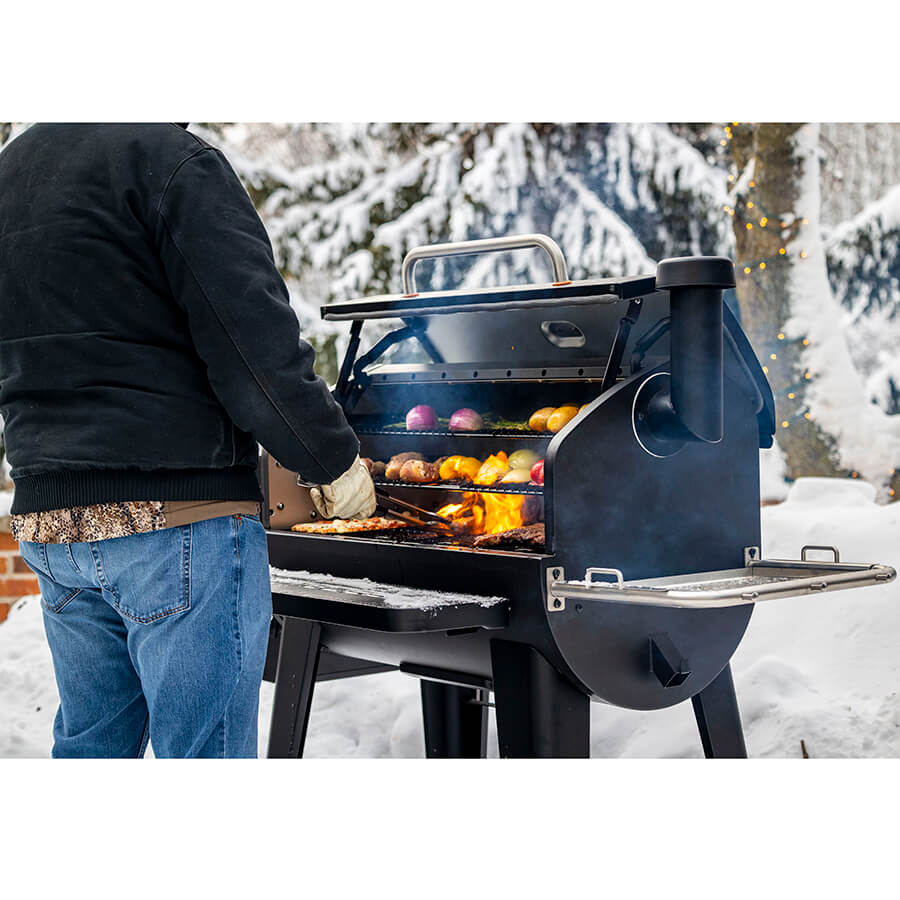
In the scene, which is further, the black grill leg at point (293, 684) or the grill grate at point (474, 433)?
the black grill leg at point (293, 684)

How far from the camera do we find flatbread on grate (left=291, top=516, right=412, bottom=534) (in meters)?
3.07

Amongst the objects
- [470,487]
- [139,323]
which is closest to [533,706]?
[470,487]

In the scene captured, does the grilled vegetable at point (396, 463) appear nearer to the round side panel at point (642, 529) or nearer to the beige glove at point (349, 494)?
the beige glove at point (349, 494)

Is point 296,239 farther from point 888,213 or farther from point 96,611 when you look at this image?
point 96,611

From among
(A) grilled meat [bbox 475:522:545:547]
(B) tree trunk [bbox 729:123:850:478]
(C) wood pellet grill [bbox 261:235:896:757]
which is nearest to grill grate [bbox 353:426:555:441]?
(C) wood pellet grill [bbox 261:235:896:757]

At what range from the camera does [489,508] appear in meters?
3.11

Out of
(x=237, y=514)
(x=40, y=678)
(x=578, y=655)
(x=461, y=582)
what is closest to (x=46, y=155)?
(x=237, y=514)

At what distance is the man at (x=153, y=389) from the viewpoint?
1.95m

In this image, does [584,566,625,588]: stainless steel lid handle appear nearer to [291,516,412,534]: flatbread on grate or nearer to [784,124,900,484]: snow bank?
[291,516,412,534]: flatbread on grate

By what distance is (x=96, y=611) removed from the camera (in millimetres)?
2074

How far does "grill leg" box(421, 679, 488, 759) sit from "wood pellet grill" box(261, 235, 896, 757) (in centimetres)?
42

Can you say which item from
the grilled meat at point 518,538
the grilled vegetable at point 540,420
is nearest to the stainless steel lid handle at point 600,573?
the grilled meat at point 518,538

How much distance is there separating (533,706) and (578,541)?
40 cm

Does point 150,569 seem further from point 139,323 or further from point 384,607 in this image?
point 384,607
